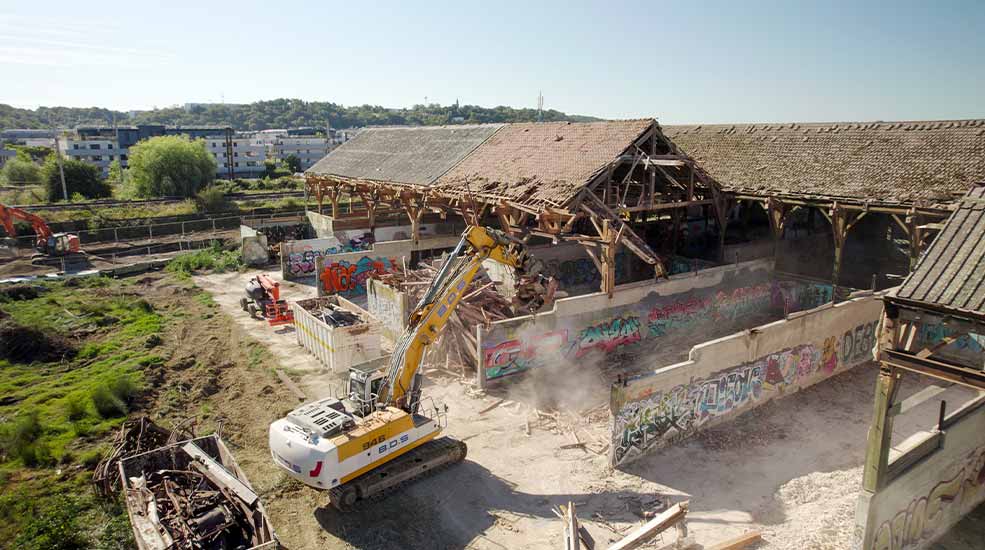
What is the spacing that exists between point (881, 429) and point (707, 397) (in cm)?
606

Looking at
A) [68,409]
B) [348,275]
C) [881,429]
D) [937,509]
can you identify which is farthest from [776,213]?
[68,409]

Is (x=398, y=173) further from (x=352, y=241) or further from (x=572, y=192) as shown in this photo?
(x=572, y=192)

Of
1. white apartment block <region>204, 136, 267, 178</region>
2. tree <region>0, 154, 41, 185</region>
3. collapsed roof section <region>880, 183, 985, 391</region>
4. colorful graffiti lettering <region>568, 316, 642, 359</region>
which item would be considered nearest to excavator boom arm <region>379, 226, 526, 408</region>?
colorful graffiti lettering <region>568, 316, 642, 359</region>

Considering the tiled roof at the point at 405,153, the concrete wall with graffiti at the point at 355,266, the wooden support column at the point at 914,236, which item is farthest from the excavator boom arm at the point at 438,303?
the wooden support column at the point at 914,236

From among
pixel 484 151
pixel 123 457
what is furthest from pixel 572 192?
pixel 123 457

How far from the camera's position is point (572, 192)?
21.6 meters

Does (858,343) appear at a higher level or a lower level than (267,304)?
higher

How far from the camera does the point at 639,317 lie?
2247 cm

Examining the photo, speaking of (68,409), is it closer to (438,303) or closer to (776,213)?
(438,303)

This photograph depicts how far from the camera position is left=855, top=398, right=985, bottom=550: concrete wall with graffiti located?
416 inches

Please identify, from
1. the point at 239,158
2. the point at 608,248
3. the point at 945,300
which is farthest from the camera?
Result: the point at 239,158

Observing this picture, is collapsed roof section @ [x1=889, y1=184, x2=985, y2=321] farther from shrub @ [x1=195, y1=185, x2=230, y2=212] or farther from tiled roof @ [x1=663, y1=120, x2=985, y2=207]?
shrub @ [x1=195, y1=185, x2=230, y2=212]

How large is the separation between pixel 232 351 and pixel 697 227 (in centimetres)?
2383

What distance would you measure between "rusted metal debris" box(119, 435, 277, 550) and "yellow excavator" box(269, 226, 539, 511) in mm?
1214
